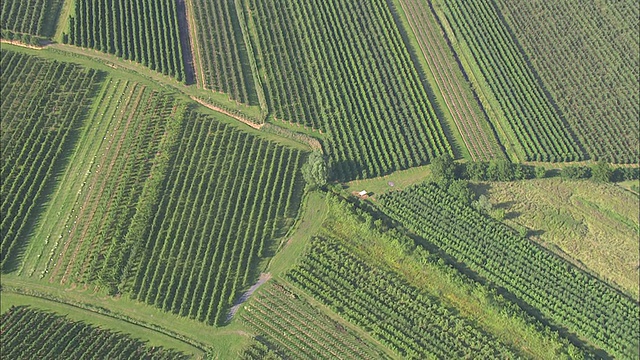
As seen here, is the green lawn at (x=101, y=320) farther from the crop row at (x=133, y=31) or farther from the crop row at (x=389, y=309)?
the crop row at (x=133, y=31)

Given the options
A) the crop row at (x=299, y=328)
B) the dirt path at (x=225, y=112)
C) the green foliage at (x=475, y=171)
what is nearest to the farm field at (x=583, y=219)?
the green foliage at (x=475, y=171)

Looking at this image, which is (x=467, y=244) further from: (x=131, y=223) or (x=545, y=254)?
(x=131, y=223)

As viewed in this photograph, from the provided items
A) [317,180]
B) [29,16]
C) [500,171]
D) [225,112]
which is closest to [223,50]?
[225,112]

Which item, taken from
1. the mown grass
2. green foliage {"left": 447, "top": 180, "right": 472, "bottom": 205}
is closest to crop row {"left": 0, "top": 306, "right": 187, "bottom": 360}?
the mown grass

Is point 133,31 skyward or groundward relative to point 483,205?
skyward

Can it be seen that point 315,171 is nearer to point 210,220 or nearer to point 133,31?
→ point 210,220

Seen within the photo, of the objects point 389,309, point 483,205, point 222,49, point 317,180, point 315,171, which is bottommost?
point 389,309

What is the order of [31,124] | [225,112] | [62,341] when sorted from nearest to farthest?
1. [62,341]
2. [31,124]
3. [225,112]
